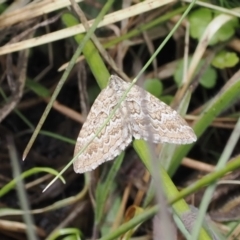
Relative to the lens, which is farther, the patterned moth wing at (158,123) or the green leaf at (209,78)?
the green leaf at (209,78)

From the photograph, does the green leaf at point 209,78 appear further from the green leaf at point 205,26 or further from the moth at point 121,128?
the moth at point 121,128

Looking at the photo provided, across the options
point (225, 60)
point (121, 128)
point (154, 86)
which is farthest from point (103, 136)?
point (225, 60)

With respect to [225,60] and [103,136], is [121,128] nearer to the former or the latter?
[103,136]

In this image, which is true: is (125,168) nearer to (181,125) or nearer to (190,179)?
(190,179)

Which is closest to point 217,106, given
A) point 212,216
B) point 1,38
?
point 212,216

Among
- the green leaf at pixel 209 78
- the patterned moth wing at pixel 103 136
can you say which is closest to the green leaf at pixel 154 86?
the green leaf at pixel 209 78
